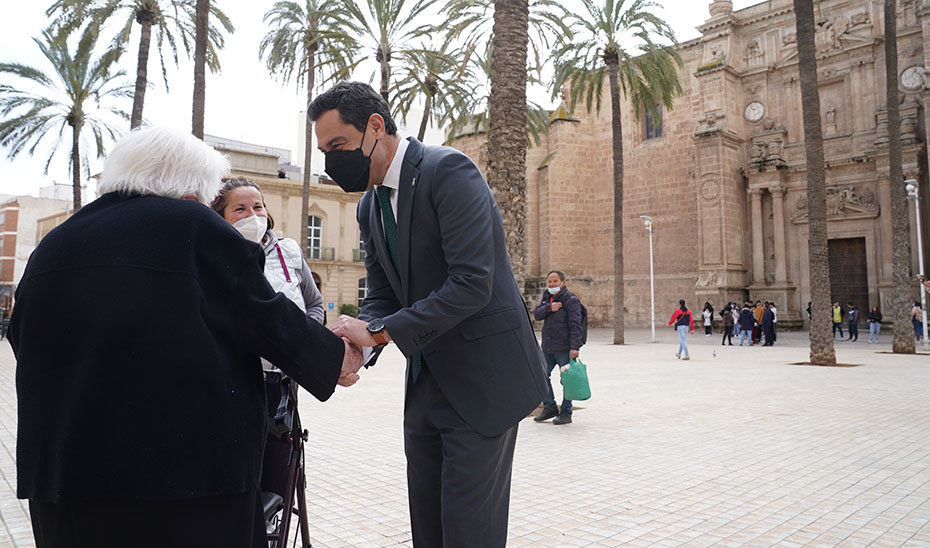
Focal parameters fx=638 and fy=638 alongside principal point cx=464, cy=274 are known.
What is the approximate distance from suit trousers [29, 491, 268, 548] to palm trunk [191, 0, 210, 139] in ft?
44.7

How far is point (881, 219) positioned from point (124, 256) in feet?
98.6

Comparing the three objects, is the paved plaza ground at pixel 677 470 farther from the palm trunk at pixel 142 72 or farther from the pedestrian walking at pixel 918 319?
the pedestrian walking at pixel 918 319

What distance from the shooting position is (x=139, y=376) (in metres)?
1.45

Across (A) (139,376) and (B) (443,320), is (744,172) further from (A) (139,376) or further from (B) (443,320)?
(A) (139,376)

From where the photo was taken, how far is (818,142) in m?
14.4

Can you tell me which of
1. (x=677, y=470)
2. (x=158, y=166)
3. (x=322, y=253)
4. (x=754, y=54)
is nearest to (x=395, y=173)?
(x=158, y=166)

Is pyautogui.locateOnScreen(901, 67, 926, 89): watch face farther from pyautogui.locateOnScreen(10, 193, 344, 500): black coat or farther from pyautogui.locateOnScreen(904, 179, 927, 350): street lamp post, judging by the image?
pyautogui.locateOnScreen(10, 193, 344, 500): black coat

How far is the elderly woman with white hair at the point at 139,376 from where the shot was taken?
1440mm

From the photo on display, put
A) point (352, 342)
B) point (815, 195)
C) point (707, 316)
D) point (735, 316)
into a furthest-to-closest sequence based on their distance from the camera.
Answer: point (707, 316), point (735, 316), point (815, 195), point (352, 342)

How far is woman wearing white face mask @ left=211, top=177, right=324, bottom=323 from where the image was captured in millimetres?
3164

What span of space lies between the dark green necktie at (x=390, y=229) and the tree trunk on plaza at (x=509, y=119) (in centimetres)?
676

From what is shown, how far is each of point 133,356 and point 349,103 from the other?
45.2 inches

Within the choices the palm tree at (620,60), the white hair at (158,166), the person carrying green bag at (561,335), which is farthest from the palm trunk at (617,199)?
the white hair at (158,166)

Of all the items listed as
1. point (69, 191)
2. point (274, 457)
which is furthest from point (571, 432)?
point (69, 191)
